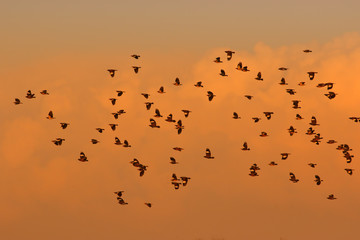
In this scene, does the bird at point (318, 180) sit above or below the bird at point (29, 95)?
below

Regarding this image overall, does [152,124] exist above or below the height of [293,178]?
above

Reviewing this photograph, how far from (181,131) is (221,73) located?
9.94 m

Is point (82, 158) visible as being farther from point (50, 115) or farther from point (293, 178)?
point (293, 178)

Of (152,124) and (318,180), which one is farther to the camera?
(318,180)

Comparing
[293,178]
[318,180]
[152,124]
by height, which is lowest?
[318,180]

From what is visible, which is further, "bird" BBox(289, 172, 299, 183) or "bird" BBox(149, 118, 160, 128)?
"bird" BBox(289, 172, 299, 183)

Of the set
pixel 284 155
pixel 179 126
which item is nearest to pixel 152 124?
pixel 179 126

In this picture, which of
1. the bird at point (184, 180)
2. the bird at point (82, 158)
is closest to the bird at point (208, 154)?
the bird at point (184, 180)

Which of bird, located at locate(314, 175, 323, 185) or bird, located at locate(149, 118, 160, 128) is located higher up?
bird, located at locate(149, 118, 160, 128)

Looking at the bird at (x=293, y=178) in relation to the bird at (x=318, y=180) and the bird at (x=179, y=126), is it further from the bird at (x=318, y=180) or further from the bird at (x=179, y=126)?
the bird at (x=179, y=126)

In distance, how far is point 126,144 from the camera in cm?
14112

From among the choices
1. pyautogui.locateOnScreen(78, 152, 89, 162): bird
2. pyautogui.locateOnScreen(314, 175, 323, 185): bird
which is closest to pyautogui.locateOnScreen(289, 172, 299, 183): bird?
pyautogui.locateOnScreen(314, 175, 323, 185): bird

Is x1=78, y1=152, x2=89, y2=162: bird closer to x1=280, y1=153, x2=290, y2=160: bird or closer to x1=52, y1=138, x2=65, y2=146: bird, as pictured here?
x1=52, y1=138, x2=65, y2=146: bird

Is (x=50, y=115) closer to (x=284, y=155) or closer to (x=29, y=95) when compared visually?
(x=29, y=95)
